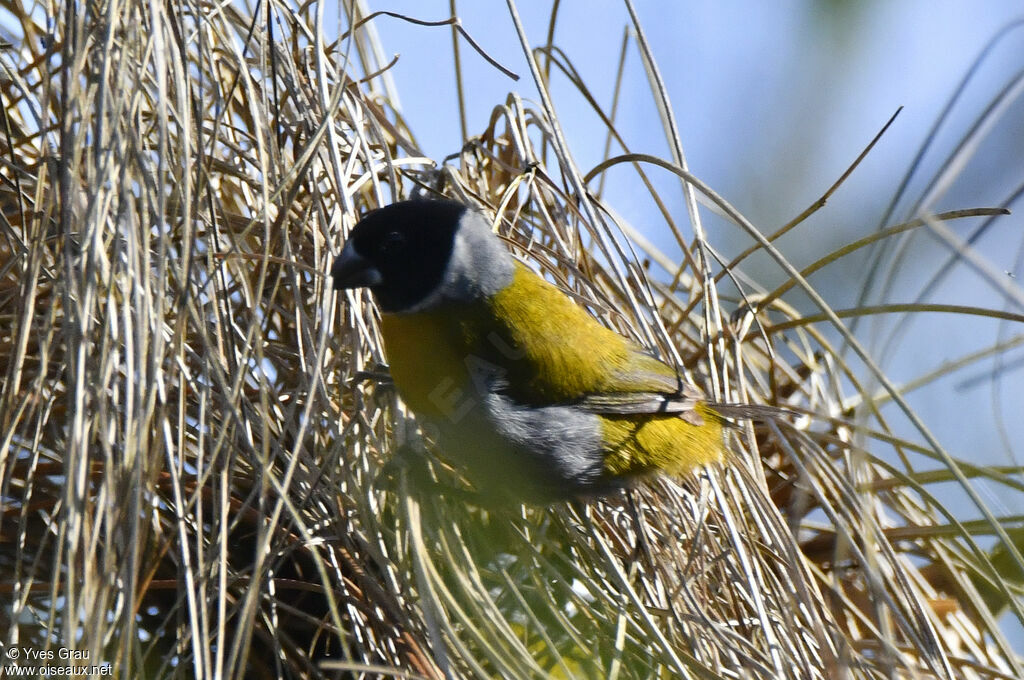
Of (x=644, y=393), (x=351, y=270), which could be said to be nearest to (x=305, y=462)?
(x=351, y=270)

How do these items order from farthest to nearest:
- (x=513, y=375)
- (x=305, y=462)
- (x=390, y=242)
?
(x=513, y=375), (x=390, y=242), (x=305, y=462)

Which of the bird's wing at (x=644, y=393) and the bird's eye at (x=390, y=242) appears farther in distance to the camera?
the bird's wing at (x=644, y=393)

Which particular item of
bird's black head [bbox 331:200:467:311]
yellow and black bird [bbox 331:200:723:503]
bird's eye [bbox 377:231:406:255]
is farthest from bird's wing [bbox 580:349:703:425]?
bird's eye [bbox 377:231:406:255]

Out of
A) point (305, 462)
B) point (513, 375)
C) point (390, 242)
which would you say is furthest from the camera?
point (513, 375)

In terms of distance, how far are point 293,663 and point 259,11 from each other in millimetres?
1254

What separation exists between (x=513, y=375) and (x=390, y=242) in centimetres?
43

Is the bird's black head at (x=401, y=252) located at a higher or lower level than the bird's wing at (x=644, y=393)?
higher

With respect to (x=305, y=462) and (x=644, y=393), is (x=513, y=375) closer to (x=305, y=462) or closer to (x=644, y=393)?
(x=644, y=393)

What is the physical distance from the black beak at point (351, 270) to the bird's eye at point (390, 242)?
0.08 metres

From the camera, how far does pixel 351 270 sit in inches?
67.6

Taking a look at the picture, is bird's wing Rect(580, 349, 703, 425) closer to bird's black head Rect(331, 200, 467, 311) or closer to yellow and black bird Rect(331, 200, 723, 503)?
yellow and black bird Rect(331, 200, 723, 503)

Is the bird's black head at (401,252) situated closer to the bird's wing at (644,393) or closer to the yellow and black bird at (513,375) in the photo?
the yellow and black bird at (513,375)

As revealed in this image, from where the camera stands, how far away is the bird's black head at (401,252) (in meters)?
1.75

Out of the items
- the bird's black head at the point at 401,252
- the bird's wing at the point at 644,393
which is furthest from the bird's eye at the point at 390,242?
the bird's wing at the point at 644,393
